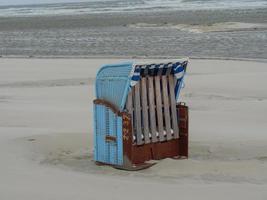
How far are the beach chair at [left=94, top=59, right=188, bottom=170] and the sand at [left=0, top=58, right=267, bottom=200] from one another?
21cm

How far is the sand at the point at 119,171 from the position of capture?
6.63 m

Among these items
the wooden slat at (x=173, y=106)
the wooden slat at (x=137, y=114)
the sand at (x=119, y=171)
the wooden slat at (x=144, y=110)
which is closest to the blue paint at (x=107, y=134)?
the sand at (x=119, y=171)

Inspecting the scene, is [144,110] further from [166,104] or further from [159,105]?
[166,104]

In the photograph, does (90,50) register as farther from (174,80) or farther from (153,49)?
(174,80)

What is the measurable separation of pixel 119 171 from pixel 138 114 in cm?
68

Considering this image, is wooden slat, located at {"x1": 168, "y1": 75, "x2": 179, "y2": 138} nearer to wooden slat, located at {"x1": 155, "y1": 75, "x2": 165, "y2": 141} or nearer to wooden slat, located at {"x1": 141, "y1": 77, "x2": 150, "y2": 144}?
wooden slat, located at {"x1": 155, "y1": 75, "x2": 165, "y2": 141}

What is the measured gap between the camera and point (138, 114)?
7.40 meters

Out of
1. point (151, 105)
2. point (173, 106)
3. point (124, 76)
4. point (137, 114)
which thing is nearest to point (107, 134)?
point (137, 114)

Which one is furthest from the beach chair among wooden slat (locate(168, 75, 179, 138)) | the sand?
the sand

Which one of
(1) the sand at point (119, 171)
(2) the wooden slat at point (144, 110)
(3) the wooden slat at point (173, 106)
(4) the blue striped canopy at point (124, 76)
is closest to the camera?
(1) the sand at point (119, 171)

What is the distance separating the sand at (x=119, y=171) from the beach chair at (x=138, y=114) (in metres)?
0.21

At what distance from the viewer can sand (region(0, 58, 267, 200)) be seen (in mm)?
6633

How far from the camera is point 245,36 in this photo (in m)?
32.5

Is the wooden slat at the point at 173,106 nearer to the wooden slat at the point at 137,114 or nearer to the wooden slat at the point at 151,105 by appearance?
the wooden slat at the point at 151,105
